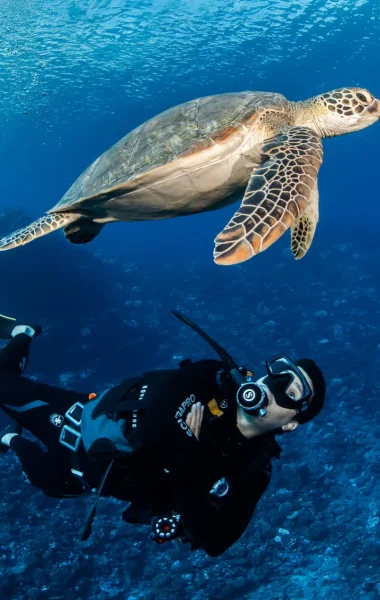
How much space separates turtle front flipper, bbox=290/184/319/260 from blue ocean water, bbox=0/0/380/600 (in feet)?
16.7

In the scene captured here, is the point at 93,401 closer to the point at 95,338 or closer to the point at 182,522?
the point at 182,522

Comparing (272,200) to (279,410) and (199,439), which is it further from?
(199,439)

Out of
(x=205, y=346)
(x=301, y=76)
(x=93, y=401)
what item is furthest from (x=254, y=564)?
(x=301, y=76)

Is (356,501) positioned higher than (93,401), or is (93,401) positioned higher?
(93,401)

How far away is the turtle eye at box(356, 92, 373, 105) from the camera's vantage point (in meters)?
4.33

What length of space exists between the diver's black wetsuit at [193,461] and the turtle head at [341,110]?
308 cm

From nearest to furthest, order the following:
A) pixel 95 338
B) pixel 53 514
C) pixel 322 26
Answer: pixel 53 514, pixel 95 338, pixel 322 26

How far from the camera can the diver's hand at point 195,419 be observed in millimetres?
2443

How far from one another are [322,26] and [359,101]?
2329cm

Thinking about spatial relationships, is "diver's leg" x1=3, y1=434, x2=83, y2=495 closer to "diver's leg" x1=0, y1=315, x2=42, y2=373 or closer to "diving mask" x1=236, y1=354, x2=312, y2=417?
"diver's leg" x1=0, y1=315, x2=42, y2=373

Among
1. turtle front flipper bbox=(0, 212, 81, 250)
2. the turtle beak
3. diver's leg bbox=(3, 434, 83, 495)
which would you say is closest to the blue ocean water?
diver's leg bbox=(3, 434, 83, 495)

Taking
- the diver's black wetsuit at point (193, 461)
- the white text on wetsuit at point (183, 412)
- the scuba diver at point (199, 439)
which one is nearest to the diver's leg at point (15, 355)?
the scuba diver at point (199, 439)

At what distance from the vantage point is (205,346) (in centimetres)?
Result: 1383

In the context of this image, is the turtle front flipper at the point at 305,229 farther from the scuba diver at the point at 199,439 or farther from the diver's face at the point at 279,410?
the diver's face at the point at 279,410
